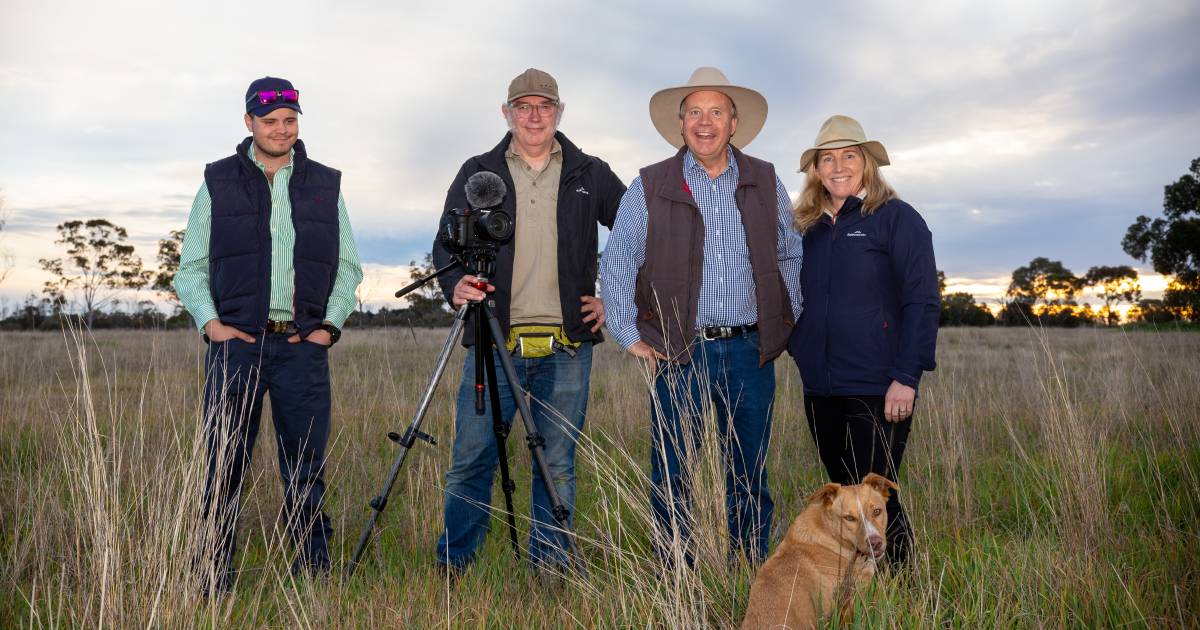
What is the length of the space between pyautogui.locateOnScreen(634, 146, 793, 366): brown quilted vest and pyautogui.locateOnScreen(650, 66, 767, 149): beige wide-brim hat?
1.40 feet

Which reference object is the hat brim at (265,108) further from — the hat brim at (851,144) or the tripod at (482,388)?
the hat brim at (851,144)

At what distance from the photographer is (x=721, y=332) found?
12.3 ft

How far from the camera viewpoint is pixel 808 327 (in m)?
3.65

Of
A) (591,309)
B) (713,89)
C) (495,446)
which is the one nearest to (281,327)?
(495,446)

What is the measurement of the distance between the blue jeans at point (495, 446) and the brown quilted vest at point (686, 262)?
48cm

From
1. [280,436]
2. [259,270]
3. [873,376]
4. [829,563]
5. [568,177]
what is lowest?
[829,563]

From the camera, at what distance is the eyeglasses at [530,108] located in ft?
12.8

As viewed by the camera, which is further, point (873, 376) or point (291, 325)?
point (291, 325)

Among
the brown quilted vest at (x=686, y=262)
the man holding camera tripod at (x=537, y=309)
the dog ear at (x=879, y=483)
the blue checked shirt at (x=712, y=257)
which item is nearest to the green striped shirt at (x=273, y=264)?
the man holding camera tripod at (x=537, y=309)

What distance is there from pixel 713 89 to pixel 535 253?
121cm

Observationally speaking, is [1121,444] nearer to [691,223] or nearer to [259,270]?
[691,223]

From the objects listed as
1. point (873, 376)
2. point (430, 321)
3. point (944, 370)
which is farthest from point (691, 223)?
point (430, 321)

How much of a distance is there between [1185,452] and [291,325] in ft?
18.8

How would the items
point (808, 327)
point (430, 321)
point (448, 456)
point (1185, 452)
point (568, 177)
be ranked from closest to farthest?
point (808, 327), point (568, 177), point (1185, 452), point (448, 456), point (430, 321)
